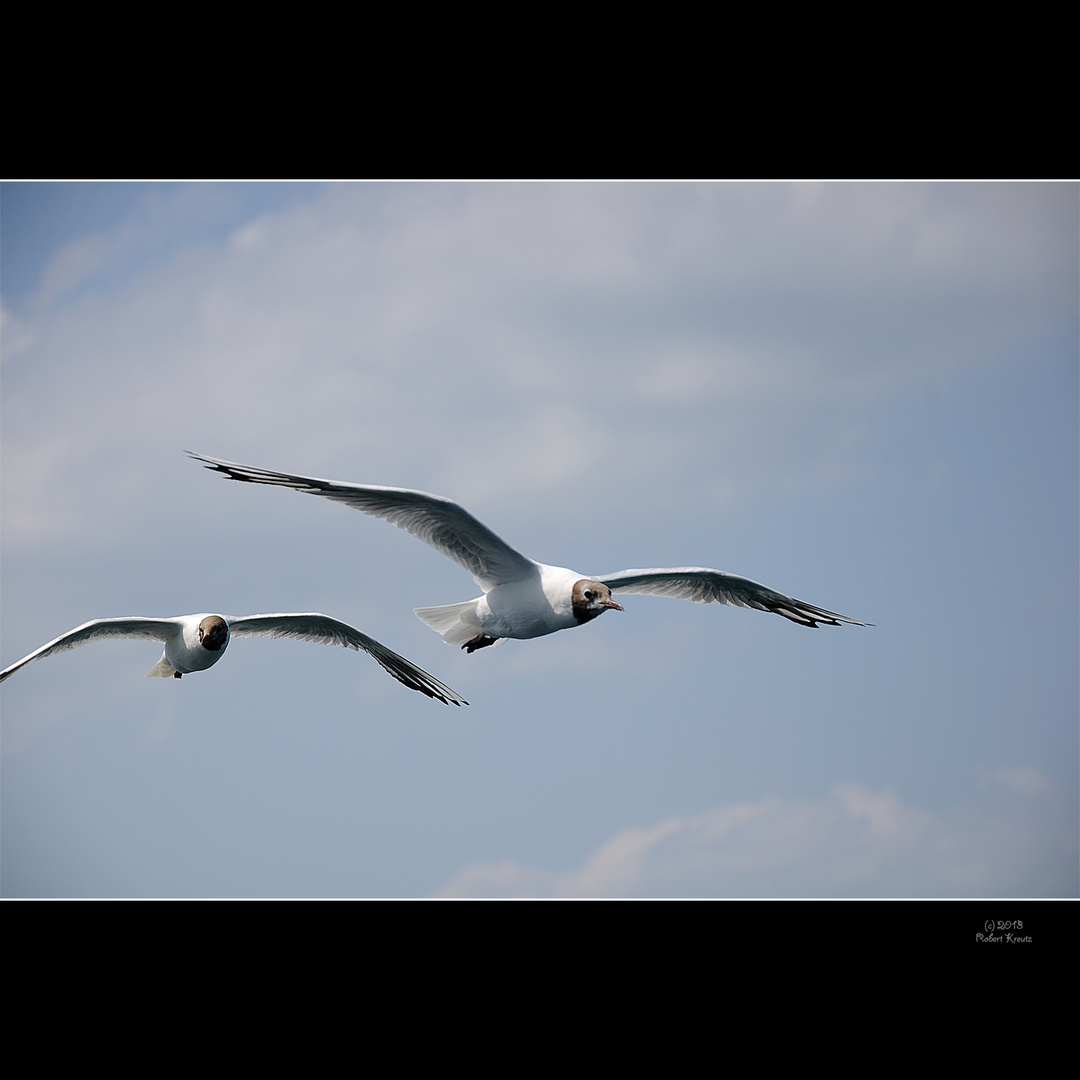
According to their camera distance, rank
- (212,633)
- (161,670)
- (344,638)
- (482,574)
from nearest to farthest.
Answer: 1. (482,574)
2. (212,633)
3. (161,670)
4. (344,638)

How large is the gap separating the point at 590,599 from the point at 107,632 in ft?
19.3

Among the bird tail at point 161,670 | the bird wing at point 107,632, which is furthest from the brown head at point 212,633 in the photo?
the bird tail at point 161,670

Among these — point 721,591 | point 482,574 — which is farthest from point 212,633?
point 721,591

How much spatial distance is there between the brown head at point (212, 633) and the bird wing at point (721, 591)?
4.49 meters

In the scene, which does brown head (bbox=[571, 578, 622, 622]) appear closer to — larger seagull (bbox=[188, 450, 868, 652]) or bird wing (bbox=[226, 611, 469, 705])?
larger seagull (bbox=[188, 450, 868, 652])

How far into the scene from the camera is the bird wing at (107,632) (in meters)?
11.8

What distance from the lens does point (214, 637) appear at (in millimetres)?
12602

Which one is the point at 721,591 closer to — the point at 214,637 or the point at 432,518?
the point at 432,518

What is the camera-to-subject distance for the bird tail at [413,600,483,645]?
11023 millimetres

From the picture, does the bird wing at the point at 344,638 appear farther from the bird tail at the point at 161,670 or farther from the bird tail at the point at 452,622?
the bird tail at the point at 452,622

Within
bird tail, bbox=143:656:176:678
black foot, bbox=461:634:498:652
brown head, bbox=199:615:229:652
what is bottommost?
black foot, bbox=461:634:498:652

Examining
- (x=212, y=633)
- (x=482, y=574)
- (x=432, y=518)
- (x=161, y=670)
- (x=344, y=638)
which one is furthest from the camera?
(x=344, y=638)

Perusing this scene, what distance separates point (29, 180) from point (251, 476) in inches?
Result: 194

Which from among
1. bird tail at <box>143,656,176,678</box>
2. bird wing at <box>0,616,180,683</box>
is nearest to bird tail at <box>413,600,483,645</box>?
bird wing at <box>0,616,180,683</box>
